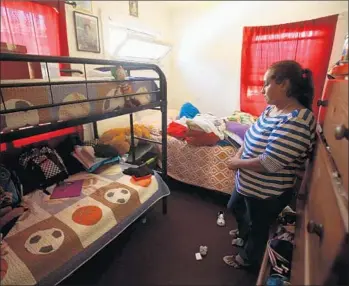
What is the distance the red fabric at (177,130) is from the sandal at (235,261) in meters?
1.25

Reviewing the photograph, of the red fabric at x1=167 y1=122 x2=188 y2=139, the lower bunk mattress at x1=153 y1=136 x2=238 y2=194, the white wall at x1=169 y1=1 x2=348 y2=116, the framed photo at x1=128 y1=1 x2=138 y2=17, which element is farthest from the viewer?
the white wall at x1=169 y1=1 x2=348 y2=116

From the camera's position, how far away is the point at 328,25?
103 inches

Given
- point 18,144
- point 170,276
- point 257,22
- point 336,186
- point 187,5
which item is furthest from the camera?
point 187,5

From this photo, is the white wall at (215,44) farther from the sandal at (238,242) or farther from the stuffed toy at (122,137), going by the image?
the sandal at (238,242)

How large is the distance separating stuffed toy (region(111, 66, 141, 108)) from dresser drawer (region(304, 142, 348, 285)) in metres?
1.31

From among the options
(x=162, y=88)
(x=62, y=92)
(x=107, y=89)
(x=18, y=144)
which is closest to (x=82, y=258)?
(x=62, y=92)

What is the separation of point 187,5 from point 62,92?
10.2 ft

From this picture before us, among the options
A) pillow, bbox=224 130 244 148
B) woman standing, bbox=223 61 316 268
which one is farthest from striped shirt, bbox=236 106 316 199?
pillow, bbox=224 130 244 148

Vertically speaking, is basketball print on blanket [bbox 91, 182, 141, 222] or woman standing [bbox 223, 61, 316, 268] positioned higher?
woman standing [bbox 223, 61, 316, 268]

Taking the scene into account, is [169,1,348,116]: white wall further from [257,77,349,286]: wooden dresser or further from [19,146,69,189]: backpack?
[257,77,349,286]: wooden dresser

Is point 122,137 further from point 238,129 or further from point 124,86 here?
point 238,129

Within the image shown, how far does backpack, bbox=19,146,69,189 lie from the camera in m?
1.54

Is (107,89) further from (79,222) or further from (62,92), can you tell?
(79,222)

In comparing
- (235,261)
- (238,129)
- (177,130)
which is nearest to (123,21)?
(177,130)
